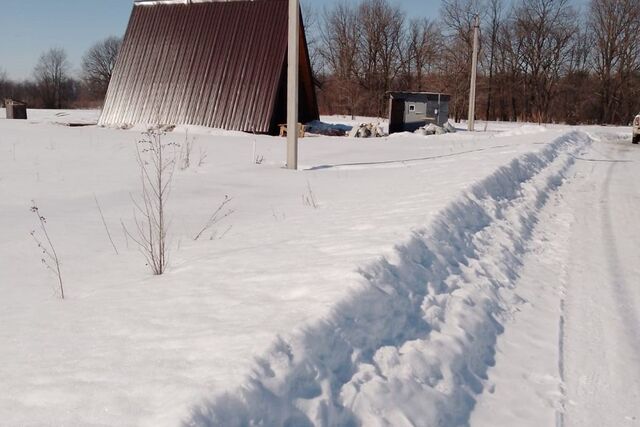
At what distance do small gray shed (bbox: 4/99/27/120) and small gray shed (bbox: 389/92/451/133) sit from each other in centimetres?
2016

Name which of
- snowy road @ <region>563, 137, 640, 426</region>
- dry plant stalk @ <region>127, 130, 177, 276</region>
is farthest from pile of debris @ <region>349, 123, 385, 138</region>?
snowy road @ <region>563, 137, 640, 426</region>

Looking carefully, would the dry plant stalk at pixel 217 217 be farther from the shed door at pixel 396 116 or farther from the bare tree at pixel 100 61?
the bare tree at pixel 100 61

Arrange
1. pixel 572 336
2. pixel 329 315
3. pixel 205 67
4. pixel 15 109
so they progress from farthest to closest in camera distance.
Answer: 1. pixel 15 109
2. pixel 205 67
3. pixel 572 336
4. pixel 329 315

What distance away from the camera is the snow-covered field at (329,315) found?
2.78 meters

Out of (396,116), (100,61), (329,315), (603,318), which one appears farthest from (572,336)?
(100,61)

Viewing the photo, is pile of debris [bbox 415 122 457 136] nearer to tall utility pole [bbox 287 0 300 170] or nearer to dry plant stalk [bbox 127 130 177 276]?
tall utility pole [bbox 287 0 300 170]

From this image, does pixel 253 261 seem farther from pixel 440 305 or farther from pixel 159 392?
pixel 159 392

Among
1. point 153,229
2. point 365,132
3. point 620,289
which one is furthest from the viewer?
point 365,132

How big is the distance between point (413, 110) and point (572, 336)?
2490 centimetres

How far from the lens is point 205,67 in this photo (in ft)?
81.5

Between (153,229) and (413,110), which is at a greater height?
(413,110)

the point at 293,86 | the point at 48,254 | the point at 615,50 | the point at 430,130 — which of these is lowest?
the point at 48,254

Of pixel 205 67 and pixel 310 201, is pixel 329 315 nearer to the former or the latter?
pixel 310 201

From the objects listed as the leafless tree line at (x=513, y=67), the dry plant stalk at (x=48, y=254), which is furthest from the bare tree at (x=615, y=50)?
the dry plant stalk at (x=48, y=254)
